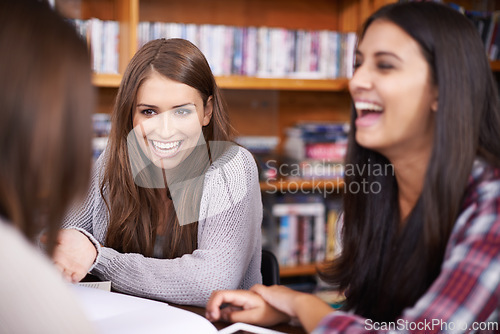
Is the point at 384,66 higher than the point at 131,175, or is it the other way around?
the point at 384,66

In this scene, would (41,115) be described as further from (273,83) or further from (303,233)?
(303,233)

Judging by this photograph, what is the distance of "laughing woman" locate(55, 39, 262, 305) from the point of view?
1217mm

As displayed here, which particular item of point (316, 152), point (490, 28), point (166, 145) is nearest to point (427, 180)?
point (166, 145)

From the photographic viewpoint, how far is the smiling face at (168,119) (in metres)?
1.26

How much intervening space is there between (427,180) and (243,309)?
1.28ft

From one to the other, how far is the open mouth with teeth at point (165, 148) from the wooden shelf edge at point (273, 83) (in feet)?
2.91

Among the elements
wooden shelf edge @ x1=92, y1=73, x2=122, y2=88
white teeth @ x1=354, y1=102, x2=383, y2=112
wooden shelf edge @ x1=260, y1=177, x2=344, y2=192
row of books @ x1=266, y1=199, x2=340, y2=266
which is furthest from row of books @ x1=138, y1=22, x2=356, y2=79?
white teeth @ x1=354, y1=102, x2=383, y2=112

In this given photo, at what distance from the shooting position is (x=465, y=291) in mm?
672

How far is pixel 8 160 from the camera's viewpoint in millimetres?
599

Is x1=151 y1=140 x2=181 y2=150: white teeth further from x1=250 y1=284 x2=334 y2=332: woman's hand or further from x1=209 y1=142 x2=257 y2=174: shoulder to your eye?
x1=250 y1=284 x2=334 y2=332: woman's hand

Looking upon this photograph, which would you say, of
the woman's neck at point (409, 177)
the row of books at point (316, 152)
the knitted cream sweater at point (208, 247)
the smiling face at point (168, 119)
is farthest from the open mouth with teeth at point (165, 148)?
the row of books at point (316, 152)

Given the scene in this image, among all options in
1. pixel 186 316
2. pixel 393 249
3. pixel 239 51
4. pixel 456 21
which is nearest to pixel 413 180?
pixel 393 249

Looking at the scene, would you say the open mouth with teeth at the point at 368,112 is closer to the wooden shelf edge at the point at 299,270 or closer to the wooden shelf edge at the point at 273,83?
the wooden shelf edge at the point at 273,83

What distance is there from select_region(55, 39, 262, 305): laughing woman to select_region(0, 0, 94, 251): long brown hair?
0.52 metres
